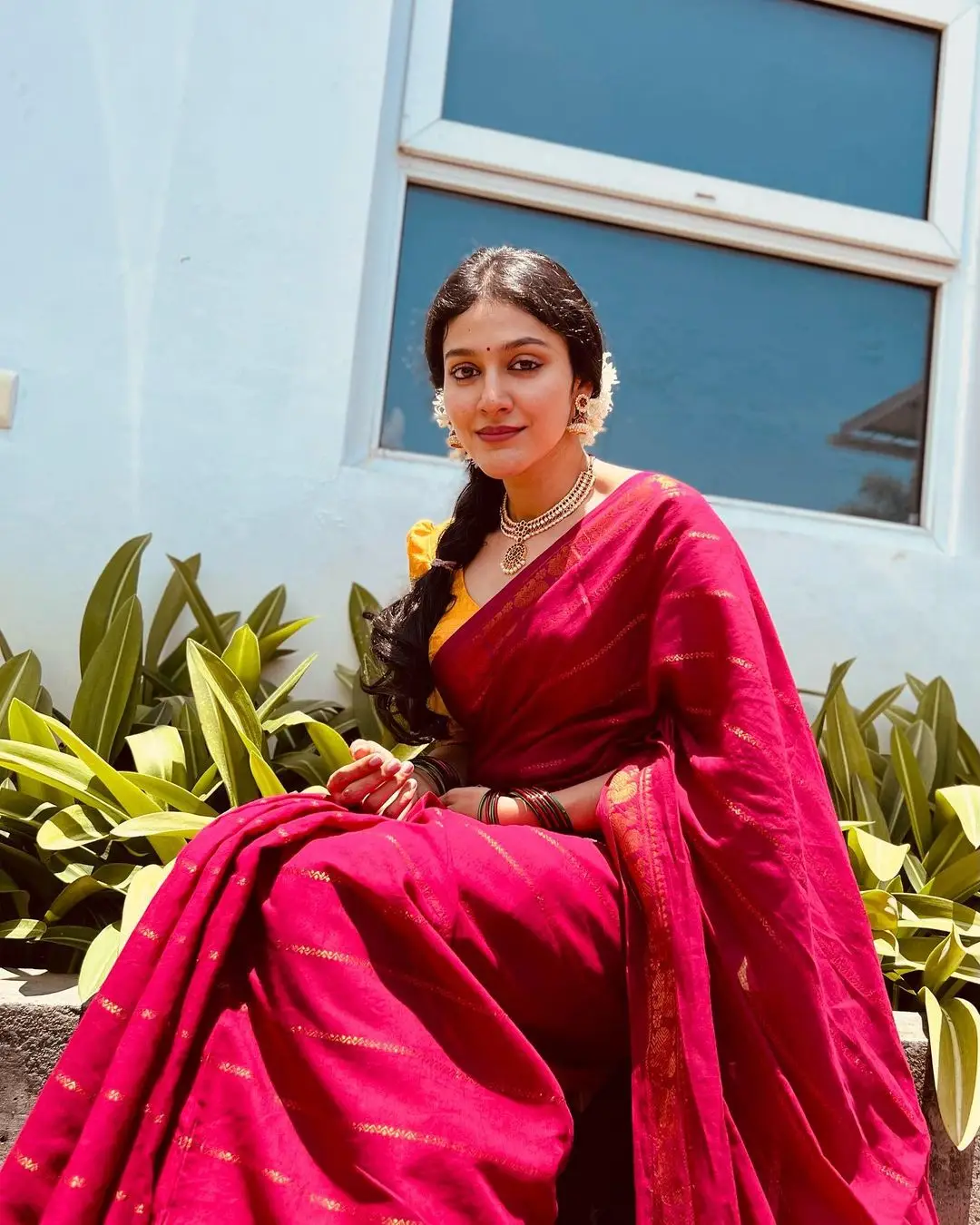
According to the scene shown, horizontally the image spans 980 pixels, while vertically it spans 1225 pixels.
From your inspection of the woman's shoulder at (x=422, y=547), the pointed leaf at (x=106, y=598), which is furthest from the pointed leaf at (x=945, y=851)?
the pointed leaf at (x=106, y=598)

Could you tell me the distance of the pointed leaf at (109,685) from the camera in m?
1.82

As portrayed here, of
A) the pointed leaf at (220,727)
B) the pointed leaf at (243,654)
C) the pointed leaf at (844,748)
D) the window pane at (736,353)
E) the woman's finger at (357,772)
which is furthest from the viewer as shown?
the window pane at (736,353)

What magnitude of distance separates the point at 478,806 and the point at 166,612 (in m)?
1.06

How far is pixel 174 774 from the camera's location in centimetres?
169

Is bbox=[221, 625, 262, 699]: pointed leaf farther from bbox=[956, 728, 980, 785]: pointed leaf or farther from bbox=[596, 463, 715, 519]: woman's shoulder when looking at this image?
bbox=[956, 728, 980, 785]: pointed leaf

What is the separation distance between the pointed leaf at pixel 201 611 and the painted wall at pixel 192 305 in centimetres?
10

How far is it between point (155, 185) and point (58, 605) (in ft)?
2.96

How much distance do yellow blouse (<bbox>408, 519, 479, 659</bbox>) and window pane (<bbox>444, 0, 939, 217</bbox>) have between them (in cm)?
135

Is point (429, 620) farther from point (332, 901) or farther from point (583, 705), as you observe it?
point (332, 901)

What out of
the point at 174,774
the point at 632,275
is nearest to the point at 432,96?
the point at 632,275

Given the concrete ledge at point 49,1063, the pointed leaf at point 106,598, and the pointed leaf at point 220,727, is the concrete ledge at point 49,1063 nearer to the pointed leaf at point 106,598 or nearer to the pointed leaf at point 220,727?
the pointed leaf at point 220,727

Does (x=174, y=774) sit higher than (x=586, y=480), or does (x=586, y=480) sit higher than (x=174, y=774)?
(x=586, y=480)

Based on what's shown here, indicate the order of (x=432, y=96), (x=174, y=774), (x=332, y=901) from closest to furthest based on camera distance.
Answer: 1. (x=332, y=901)
2. (x=174, y=774)
3. (x=432, y=96)

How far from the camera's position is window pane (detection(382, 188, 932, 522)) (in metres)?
2.49
